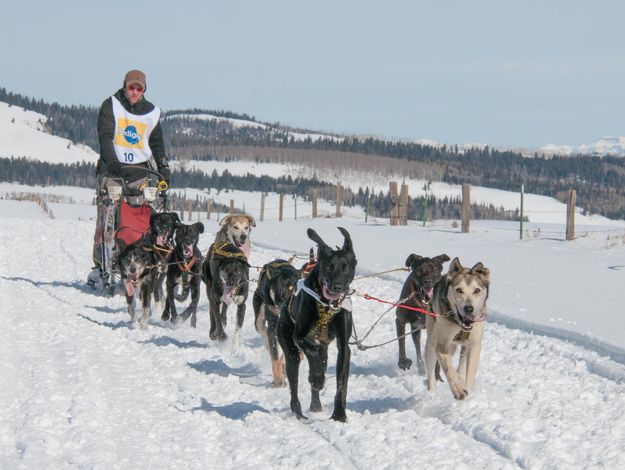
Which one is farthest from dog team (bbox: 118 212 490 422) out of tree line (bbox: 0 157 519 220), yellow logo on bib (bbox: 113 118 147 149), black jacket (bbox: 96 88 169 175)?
tree line (bbox: 0 157 519 220)

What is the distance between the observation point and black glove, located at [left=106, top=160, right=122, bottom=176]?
10086mm

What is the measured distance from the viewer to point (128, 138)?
1038 cm

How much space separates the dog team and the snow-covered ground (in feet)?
0.61

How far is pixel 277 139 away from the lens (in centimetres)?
18350

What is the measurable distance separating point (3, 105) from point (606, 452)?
183 metres

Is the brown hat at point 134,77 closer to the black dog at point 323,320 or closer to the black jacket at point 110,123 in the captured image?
the black jacket at point 110,123

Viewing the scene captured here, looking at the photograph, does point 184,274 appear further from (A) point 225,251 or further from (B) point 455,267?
(B) point 455,267

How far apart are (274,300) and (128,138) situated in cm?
444

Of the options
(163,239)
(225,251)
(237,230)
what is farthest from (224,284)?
(163,239)

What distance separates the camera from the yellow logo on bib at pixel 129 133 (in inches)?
404

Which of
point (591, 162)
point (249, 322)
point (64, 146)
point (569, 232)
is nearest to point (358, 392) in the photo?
point (249, 322)

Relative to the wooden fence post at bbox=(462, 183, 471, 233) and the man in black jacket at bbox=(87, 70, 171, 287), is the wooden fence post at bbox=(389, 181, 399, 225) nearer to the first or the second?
the wooden fence post at bbox=(462, 183, 471, 233)

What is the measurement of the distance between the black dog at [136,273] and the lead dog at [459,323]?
3.78 meters

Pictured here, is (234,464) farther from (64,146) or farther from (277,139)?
(277,139)
